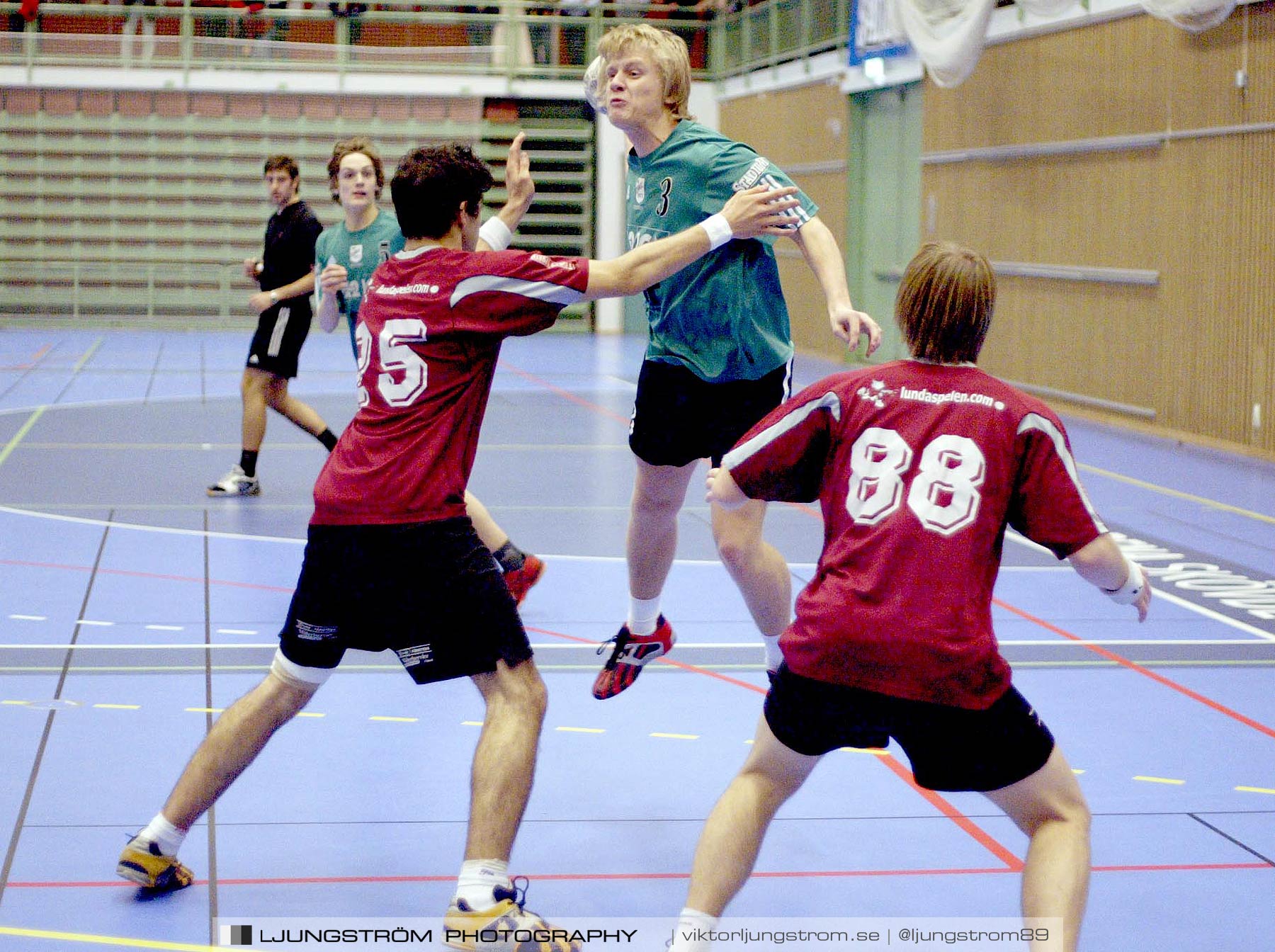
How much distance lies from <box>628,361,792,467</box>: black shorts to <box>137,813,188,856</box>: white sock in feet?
5.44

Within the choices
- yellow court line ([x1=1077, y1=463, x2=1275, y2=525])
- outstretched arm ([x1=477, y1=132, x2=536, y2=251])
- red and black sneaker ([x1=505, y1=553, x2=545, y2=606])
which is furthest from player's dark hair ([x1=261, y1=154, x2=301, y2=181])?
yellow court line ([x1=1077, y1=463, x2=1275, y2=525])

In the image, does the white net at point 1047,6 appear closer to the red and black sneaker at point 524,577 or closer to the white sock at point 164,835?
the red and black sneaker at point 524,577

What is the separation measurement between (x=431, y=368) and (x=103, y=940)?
1.22 m

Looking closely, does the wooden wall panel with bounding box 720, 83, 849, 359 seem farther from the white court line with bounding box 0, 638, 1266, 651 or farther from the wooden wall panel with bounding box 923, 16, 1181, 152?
the white court line with bounding box 0, 638, 1266, 651

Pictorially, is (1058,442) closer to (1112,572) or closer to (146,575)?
(1112,572)

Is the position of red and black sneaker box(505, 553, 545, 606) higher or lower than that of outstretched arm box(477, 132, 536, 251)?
lower

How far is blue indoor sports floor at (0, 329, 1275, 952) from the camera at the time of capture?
3062 millimetres

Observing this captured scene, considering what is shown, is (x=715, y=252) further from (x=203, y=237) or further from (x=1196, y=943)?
(x=203, y=237)

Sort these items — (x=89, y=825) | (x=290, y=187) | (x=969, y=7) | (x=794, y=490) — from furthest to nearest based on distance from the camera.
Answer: (x=969, y=7)
(x=290, y=187)
(x=89, y=825)
(x=794, y=490)

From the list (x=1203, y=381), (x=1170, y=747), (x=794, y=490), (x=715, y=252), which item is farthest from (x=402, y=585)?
(x=1203, y=381)

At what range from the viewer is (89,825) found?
3.39 m

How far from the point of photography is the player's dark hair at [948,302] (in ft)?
7.89

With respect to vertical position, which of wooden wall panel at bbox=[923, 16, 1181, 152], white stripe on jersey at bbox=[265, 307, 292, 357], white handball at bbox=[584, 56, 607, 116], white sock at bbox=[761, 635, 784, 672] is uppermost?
wooden wall panel at bbox=[923, 16, 1181, 152]

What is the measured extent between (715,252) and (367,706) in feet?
5.40
